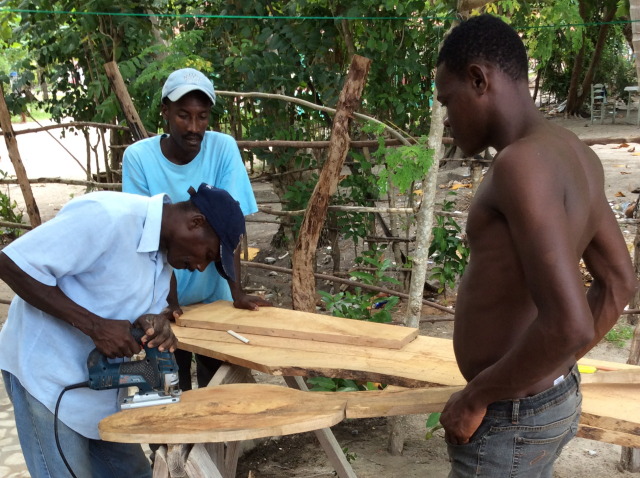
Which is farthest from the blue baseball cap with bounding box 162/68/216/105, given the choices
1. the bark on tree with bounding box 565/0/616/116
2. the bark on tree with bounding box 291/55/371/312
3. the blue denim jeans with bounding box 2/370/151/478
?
the bark on tree with bounding box 565/0/616/116

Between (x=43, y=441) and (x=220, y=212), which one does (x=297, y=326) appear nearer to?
(x=220, y=212)

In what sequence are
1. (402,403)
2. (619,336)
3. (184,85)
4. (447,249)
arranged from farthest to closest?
(619,336) < (447,249) < (184,85) < (402,403)

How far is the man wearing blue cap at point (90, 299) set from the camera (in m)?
1.91

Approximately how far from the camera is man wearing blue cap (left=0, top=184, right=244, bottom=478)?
6.26ft

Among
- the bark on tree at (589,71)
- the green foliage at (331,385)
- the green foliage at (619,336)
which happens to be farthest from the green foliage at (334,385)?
the bark on tree at (589,71)

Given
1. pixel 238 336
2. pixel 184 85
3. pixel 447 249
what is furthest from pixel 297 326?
pixel 447 249

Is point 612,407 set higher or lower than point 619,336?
higher

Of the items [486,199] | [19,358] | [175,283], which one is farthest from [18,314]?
[486,199]

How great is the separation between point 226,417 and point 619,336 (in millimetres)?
3686

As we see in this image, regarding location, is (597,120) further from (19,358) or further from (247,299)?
(19,358)

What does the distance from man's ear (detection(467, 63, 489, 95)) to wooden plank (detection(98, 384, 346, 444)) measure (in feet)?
3.50

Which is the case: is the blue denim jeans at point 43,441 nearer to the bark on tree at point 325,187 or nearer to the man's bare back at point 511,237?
the man's bare back at point 511,237

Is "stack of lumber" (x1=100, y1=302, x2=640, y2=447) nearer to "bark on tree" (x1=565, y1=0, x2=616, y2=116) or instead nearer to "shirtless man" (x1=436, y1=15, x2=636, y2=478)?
"shirtless man" (x1=436, y1=15, x2=636, y2=478)

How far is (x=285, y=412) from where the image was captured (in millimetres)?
2082
